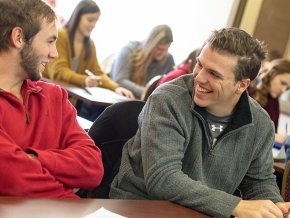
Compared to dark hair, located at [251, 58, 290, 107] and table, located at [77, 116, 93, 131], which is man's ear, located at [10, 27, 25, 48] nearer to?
table, located at [77, 116, 93, 131]

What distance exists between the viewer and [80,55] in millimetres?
3832

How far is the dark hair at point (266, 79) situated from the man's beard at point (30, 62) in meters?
2.21

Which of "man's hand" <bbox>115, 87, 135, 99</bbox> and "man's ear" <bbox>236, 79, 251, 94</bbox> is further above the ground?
"man's ear" <bbox>236, 79, 251, 94</bbox>

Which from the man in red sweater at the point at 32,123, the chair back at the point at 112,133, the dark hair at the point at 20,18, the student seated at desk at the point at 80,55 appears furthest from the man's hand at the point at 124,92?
the dark hair at the point at 20,18

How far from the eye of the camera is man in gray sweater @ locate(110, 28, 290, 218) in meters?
1.51

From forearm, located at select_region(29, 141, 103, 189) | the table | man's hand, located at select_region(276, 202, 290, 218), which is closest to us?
forearm, located at select_region(29, 141, 103, 189)

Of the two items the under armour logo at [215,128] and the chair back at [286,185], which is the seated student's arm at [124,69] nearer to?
the chair back at [286,185]

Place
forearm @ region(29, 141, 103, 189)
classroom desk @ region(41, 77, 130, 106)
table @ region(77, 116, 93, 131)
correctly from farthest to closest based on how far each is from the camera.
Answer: classroom desk @ region(41, 77, 130, 106)
table @ region(77, 116, 93, 131)
forearm @ region(29, 141, 103, 189)

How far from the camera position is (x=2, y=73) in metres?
1.45

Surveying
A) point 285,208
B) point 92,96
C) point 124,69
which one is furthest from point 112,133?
point 124,69

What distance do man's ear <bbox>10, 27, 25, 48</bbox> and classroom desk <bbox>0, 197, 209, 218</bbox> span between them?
48cm

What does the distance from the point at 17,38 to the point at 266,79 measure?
2.38 metres

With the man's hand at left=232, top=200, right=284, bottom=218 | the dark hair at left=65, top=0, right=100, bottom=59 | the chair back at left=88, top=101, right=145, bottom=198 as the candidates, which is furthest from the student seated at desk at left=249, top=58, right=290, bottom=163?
the man's hand at left=232, top=200, right=284, bottom=218

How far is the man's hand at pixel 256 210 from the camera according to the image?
143 cm
